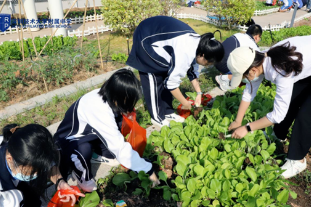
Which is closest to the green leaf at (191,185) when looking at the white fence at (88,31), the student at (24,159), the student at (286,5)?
the student at (24,159)

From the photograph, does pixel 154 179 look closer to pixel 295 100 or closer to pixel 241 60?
pixel 241 60

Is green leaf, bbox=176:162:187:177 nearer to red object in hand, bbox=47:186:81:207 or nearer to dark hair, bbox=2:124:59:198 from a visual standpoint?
red object in hand, bbox=47:186:81:207

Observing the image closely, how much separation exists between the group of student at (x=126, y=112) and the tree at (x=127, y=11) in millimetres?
4915

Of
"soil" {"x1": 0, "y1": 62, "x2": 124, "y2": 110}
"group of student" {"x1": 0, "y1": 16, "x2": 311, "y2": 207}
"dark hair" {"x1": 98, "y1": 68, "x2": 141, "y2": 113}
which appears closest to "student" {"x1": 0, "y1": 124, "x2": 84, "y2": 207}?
"group of student" {"x1": 0, "y1": 16, "x2": 311, "y2": 207}

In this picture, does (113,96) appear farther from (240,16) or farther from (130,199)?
(240,16)

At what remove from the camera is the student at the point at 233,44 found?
145 inches

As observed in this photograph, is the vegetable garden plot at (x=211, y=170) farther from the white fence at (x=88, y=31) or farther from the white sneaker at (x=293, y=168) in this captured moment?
the white fence at (x=88, y=31)

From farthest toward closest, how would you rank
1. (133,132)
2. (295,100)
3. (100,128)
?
(295,100)
(133,132)
(100,128)

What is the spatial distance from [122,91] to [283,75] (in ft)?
3.69

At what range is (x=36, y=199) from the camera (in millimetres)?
1847

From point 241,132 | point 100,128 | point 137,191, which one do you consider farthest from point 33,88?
point 241,132

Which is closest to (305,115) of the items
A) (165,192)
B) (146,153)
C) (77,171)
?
(165,192)

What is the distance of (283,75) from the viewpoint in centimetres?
173

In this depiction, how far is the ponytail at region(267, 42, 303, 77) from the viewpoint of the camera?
172 centimetres
